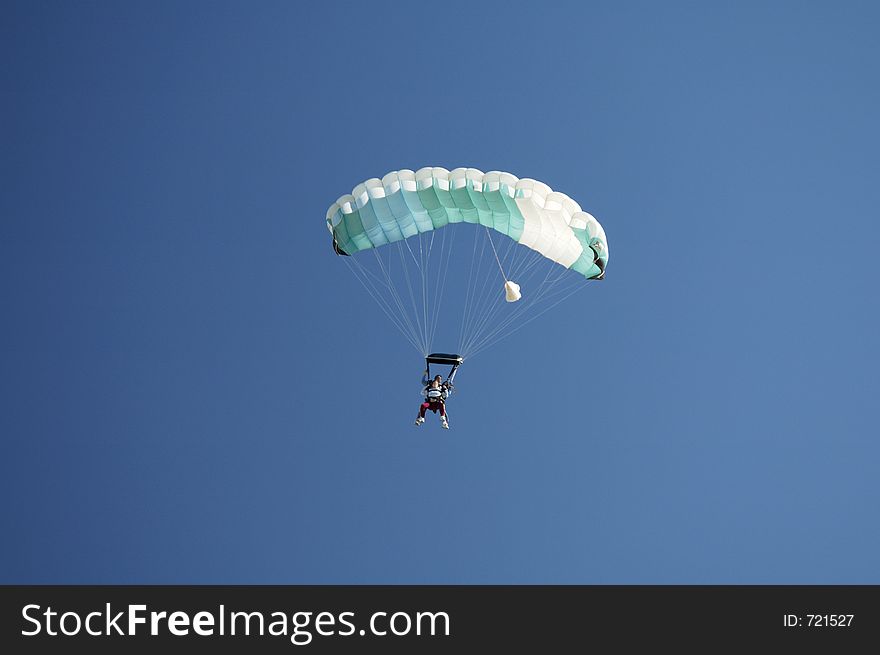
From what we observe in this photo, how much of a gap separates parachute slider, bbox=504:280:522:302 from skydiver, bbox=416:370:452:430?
2.00 meters

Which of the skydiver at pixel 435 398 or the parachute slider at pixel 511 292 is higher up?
the parachute slider at pixel 511 292

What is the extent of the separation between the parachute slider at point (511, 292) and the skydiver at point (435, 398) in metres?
2.00

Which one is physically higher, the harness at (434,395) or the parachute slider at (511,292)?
the parachute slider at (511,292)

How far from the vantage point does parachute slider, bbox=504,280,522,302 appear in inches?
1024

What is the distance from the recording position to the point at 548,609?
24.8m

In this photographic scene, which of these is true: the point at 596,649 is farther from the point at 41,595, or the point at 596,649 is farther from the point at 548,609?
the point at 41,595

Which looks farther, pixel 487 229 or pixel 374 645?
pixel 487 229

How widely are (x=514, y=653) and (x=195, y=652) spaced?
17.4 ft

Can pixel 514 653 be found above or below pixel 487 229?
below

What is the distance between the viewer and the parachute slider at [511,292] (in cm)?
2600

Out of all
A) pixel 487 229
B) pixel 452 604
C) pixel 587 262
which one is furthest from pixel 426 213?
pixel 452 604

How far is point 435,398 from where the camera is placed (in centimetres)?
2527

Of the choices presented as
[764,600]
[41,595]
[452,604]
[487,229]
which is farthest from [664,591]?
[41,595]

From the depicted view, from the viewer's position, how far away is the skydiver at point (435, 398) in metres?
25.2
